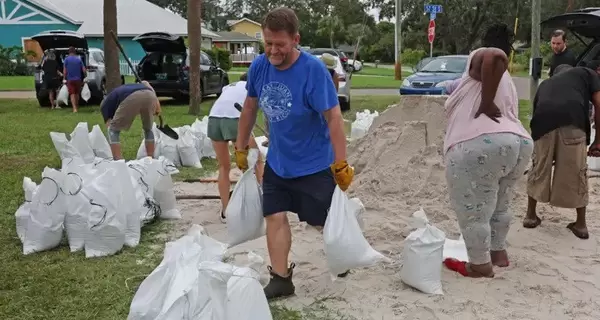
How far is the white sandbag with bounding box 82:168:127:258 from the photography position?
4566mm

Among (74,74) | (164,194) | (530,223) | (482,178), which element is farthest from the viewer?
(74,74)

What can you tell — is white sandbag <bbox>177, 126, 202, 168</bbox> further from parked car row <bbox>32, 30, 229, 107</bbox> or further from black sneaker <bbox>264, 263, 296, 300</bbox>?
parked car row <bbox>32, 30, 229, 107</bbox>

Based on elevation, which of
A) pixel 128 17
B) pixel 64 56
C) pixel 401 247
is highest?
pixel 128 17

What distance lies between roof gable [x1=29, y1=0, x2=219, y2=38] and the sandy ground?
30.8 meters

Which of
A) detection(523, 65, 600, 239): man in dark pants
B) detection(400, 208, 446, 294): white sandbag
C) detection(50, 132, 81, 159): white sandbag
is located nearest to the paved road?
detection(50, 132, 81, 159): white sandbag

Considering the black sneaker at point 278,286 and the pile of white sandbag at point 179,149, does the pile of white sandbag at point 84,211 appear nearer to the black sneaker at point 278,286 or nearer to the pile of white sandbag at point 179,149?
the black sneaker at point 278,286

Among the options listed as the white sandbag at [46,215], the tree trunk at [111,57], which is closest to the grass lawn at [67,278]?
the white sandbag at [46,215]

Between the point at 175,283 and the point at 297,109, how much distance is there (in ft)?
4.09

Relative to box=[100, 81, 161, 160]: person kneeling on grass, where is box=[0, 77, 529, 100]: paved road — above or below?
below

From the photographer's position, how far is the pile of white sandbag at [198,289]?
2.59 metres

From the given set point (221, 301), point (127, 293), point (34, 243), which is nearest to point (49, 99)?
point (34, 243)

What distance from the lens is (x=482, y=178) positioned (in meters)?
3.83

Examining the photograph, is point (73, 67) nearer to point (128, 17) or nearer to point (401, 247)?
point (401, 247)

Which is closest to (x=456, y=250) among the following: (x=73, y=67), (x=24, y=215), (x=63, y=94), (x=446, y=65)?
(x=24, y=215)
